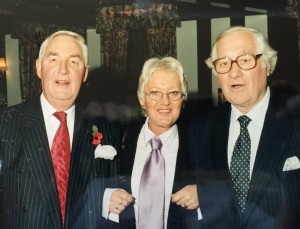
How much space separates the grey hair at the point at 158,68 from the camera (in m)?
1.65

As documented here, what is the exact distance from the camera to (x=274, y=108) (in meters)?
1.59

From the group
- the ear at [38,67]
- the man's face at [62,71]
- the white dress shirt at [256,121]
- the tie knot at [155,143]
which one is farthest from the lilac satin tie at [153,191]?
the ear at [38,67]

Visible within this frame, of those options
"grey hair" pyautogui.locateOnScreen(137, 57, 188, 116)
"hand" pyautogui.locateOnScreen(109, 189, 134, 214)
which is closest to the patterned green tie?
"grey hair" pyautogui.locateOnScreen(137, 57, 188, 116)

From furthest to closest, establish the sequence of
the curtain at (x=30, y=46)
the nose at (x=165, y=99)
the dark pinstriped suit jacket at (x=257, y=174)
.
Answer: the curtain at (x=30, y=46)
the nose at (x=165, y=99)
the dark pinstriped suit jacket at (x=257, y=174)

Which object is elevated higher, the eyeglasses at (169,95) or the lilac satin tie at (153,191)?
the eyeglasses at (169,95)

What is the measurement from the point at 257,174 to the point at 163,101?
0.45 metres

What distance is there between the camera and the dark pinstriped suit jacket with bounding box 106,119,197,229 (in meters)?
1.66

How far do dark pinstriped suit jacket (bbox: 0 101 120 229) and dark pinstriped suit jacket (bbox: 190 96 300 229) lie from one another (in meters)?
0.37

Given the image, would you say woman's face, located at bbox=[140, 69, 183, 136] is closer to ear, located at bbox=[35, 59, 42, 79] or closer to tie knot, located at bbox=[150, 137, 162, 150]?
tie knot, located at bbox=[150, 137, 162, 150]

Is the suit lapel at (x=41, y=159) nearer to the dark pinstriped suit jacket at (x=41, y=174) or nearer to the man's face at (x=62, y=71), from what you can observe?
the dark pinstriped suit jacket at (x=41, y=174)

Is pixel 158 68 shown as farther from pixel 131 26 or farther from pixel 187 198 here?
pixel 187 198

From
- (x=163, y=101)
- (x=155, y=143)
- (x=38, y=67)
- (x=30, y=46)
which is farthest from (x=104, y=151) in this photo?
(x=30, y=46)

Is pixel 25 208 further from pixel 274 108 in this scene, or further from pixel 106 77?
pixel 274 108

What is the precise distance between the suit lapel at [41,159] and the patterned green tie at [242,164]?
0.70m
